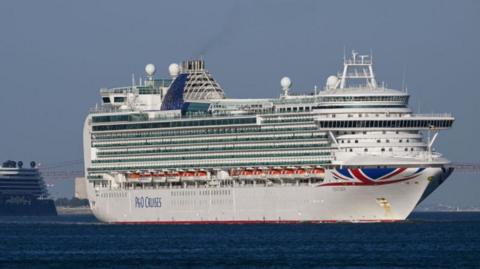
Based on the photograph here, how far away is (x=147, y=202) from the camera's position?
13412cm

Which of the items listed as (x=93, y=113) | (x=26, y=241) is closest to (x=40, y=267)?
(x=26, y=241)

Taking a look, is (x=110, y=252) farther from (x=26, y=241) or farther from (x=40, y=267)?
(x=26, y=241)

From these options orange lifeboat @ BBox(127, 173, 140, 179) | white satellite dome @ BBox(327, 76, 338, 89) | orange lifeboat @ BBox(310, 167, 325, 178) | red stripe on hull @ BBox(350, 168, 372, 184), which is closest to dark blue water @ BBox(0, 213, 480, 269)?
red stripe on hull @ BBox(350, 168, 372, 184)

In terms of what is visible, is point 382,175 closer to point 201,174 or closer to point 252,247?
point 252,247

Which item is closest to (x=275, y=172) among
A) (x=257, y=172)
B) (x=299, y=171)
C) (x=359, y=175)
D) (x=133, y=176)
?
(x=257, y=172)

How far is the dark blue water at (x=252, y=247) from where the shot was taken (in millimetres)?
90500

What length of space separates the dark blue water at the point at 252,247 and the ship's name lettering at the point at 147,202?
3.18 meters

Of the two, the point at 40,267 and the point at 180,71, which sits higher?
the point at 180,71

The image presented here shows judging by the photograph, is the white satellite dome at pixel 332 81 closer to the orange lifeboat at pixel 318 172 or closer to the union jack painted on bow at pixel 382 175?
the orange lifeboat at pixel 318 172

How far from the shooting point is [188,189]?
131 metres

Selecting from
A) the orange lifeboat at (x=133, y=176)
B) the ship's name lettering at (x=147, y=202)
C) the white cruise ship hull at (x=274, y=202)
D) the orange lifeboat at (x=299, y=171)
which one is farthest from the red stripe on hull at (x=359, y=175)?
the orange lifeboat at (x=133, y=176)

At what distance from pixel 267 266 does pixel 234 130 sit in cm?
4088

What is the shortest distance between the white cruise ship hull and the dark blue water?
103cm

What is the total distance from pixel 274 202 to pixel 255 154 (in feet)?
A: 15.1
